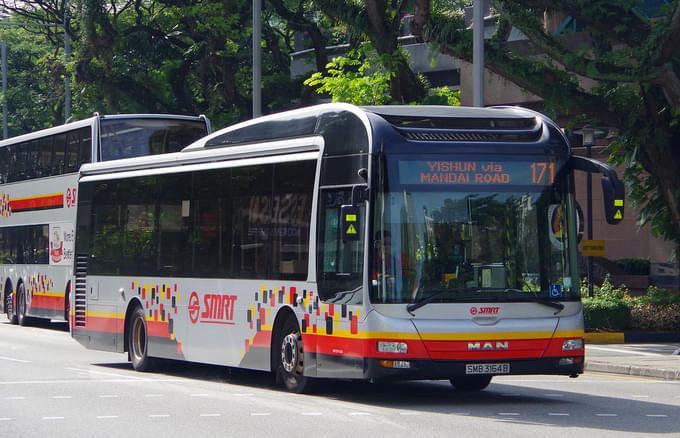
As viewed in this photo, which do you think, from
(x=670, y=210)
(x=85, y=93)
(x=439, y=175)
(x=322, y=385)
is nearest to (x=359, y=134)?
(x=439, y=175)

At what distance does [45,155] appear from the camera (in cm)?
2938

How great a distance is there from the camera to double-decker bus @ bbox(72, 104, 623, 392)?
12.7 metres

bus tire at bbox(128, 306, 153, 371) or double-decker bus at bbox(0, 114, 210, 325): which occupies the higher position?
double-decker bus at bbox(0, 114, 210, 325)

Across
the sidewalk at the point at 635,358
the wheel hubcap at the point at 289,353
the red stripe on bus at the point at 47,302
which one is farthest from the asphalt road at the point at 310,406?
the red stripe on bus at the point at 47,302

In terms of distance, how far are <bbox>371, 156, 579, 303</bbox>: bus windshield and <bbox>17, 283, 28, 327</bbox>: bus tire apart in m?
20.4

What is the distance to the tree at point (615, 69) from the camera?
2225 cm

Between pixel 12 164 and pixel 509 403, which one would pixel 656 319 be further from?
pixel 12 164

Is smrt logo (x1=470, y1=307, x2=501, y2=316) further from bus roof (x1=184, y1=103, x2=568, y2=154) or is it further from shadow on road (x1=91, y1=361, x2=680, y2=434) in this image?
bus roof (x1=184, y1=103, x2=568, y2=154)

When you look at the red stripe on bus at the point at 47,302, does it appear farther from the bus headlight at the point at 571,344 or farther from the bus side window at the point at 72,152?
the bus headlight at the point at 571,344

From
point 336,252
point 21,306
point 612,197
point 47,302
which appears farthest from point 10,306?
point 612,197

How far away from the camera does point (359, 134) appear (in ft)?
43.0

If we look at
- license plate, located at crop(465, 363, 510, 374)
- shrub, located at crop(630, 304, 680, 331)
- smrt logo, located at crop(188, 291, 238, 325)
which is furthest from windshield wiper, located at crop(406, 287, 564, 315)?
shrub, located at crop(630, 304, 680, 331)

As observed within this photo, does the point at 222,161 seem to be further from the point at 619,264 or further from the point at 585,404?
the point at 619,264

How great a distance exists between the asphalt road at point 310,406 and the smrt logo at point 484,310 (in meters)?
1.02
